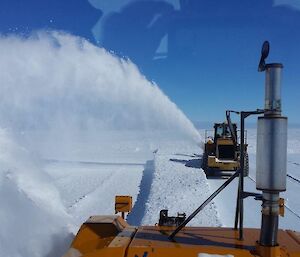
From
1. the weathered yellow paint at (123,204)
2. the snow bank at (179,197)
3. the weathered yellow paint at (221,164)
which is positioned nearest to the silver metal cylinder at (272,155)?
the weathered yellow paint at (123,204)

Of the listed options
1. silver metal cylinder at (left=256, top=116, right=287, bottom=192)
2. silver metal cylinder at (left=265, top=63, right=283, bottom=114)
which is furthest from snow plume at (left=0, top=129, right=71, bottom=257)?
silver metal cylinder at (left=265, top=63, right=283, bottom=114)

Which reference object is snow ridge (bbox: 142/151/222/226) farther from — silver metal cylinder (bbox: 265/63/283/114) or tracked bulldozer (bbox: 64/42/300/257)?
silver metal cylinder (bbox: 265/63/283/114)

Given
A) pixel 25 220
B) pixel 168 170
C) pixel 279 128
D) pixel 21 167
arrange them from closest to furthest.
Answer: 1. pixel 279 128
2. pixel 25 220
3. pixel 21 167
4. pixel 168 170

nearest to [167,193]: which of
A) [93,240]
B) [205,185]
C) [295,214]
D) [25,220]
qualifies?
[205,185]

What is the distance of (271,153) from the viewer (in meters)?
2.82

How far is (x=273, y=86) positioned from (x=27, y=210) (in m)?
2.98

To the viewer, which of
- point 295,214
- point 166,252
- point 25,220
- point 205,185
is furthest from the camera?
point 205,185

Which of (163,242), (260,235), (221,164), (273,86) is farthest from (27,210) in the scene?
(221,164)

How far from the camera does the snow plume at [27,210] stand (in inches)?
167

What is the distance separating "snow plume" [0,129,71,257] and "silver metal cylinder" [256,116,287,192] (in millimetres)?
2336

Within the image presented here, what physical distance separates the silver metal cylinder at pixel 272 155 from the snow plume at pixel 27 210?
2336 mm

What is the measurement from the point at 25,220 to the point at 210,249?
7.43 ft

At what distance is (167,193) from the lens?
A: 33.2 ft

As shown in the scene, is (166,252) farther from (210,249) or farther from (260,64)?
(260,64)
